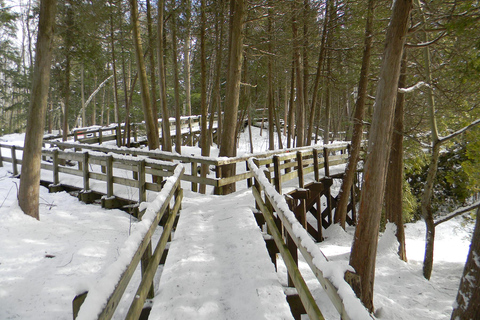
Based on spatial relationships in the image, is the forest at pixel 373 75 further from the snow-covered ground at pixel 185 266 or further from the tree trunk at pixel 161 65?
the snow-covered ground at pixel 185 266

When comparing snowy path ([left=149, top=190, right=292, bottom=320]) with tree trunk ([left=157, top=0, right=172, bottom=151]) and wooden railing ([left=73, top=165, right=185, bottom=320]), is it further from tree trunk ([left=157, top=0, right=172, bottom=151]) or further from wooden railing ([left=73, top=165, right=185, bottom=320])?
tree trunk ([left=157, top=0, right=172, bottom=151])

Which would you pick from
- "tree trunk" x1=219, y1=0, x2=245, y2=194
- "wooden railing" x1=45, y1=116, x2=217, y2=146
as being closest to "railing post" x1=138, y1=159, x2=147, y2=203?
"tree trunk" x1=219, y1=0, x2=245, y2=194

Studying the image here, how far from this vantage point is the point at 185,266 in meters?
3.66

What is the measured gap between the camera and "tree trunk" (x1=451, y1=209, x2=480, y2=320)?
362 centimetres

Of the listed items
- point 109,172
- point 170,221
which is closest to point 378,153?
point 170,221

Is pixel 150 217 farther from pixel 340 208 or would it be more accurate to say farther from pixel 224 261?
pixel 340 208

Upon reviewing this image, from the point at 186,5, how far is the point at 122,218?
8.27m

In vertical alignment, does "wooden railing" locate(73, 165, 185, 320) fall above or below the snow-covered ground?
above

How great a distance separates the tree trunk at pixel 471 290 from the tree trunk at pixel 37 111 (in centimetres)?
756

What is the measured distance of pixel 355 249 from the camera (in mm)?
5578

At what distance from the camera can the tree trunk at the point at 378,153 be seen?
5008mm

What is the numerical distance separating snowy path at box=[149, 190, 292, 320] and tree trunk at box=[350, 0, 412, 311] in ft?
7.05

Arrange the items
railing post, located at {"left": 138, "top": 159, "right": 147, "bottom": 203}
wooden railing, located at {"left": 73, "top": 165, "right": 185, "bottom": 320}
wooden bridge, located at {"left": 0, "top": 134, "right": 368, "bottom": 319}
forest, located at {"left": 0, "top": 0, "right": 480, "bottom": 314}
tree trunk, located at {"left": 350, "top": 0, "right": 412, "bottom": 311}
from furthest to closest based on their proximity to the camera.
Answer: railing post, located at {"left": 138, "top": 159, "right": 147, "bottom": 203} → forest, located at {"left": 0, "top": 0, "right": 480, "bottom": 314} → tree trunk, located at {"left": 350, "top": 0, "right": 412, "bottom": 311} → wooden bridge, located at {"left": 0, "top": 134, "right": 368, "bottom": 319} → wooden railing, located at {"left": 73, "top": 165, "right": 185, "bottom": 320}

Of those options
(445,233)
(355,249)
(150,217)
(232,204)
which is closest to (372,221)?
(355,249)
